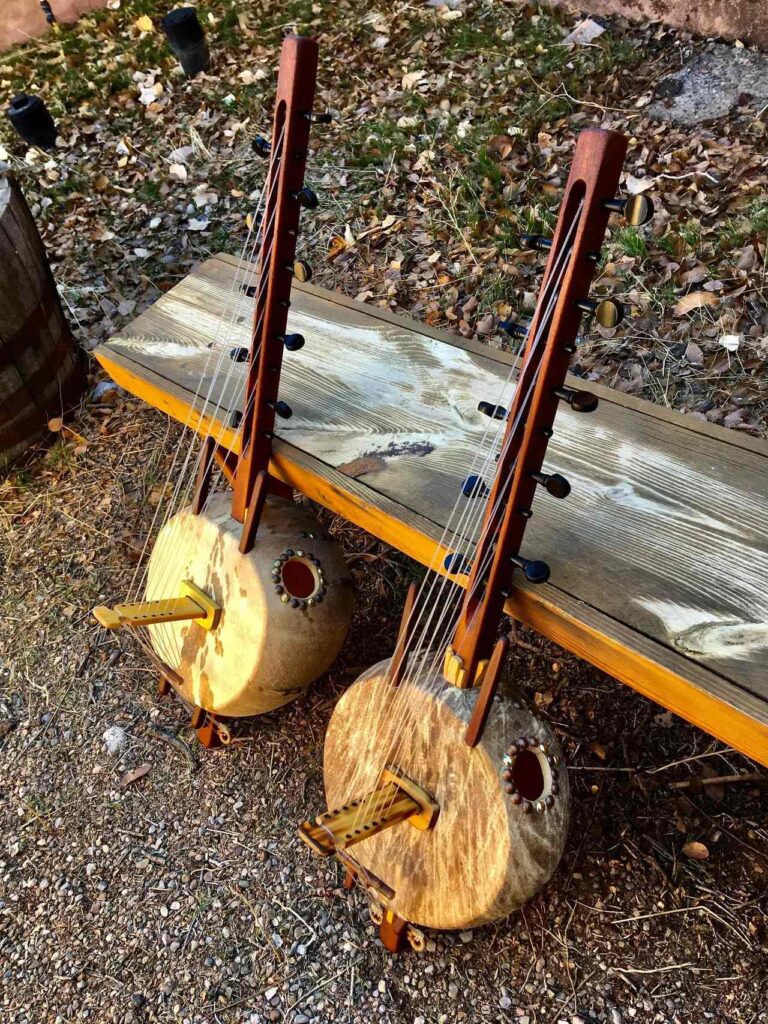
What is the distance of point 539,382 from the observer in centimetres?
133

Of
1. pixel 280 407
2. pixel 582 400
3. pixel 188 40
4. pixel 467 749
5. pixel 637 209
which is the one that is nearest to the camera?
pixel 637 209

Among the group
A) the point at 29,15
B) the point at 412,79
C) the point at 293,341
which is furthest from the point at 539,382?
the point at 29,15

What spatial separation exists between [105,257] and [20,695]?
2.09 metres

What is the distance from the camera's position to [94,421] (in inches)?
127

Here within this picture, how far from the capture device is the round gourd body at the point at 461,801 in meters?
1.55

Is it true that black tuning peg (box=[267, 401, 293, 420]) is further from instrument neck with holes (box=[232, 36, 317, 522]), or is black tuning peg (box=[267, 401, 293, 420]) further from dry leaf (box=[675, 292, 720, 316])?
dry leaf (box=[675, 292, 720, 316])

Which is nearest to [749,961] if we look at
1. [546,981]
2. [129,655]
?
[546,981]

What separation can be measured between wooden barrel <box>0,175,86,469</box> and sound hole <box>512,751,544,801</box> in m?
2.19

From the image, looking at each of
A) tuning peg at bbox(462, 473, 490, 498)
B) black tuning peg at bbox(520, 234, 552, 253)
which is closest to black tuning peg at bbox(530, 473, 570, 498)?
tuning peg at bbox(462, 473, 490, 498)

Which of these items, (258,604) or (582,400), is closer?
(582,400)

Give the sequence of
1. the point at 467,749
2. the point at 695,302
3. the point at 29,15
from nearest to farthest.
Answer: the point at 467,749 → the point at 695,302 → the point at 29,15

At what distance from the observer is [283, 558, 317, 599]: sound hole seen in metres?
1.96

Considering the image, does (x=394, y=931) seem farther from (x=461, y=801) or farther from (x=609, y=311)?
(x=609, y=311)

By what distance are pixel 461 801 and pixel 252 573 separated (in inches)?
27.0
